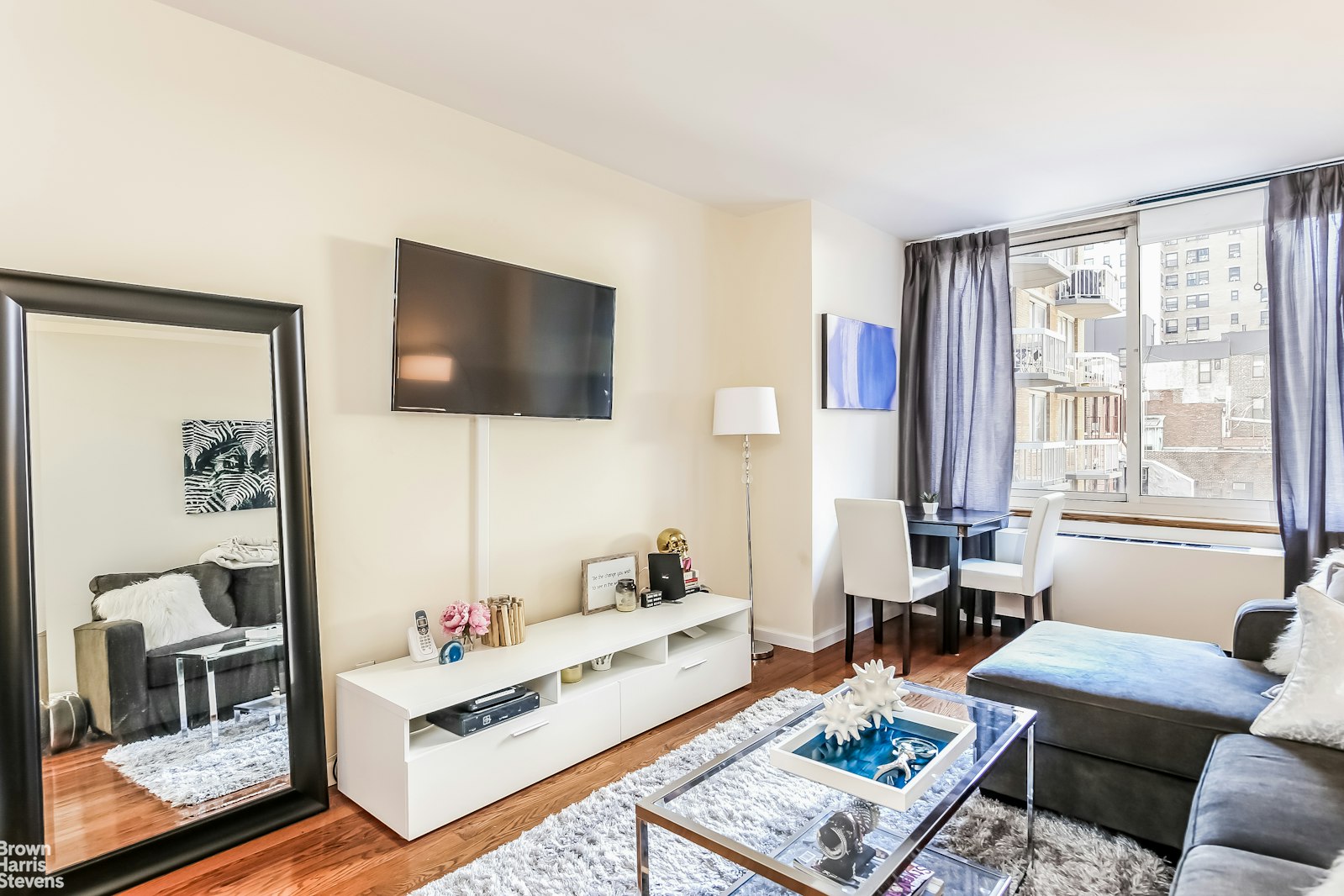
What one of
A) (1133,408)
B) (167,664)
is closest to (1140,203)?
(1133,408)

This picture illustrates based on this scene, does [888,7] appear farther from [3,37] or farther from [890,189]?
[3,37]

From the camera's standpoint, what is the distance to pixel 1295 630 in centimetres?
218

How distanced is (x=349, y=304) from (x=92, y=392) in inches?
32.8

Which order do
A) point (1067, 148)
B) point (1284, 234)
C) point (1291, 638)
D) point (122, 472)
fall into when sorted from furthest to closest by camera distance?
1. point (1284, 234)
2. point (1067, 148)
3. point (1291, 638)
4. point (122, 472)

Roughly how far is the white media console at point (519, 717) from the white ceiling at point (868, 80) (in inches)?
84.2

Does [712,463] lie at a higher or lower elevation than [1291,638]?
higher

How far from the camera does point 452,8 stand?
2.19 metres

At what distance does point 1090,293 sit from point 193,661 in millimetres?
4873

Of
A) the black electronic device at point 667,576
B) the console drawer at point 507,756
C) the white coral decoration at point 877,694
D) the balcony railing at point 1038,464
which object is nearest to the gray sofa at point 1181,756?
the white coral decoration at point 877,694

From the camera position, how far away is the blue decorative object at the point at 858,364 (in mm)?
4062

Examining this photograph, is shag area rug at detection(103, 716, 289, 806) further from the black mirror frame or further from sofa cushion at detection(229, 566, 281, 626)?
sofa cushion at detection(229, 566, 281, 626)

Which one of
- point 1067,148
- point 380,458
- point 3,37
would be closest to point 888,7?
point 1067,148

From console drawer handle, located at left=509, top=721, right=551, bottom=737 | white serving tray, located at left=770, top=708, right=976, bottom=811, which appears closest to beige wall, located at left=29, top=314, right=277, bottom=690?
console drawer handle, located at left=509, top=721, right=551, bottom=737

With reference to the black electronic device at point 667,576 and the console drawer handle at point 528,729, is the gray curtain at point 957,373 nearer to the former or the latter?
the black electronic device at point 667,576
